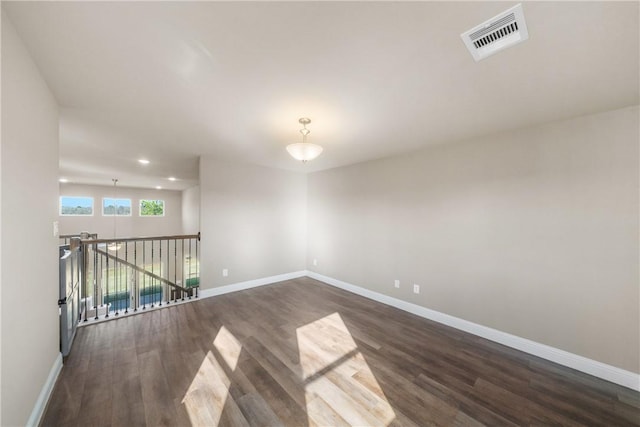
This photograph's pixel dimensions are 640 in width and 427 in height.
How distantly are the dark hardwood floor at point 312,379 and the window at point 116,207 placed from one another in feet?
23.3

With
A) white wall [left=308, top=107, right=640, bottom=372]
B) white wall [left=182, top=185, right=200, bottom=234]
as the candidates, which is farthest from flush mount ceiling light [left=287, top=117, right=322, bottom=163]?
white wall [left=182, top=185, right=200, bottom=234]

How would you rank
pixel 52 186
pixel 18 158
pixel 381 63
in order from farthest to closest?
pixel 52 186
pixel 381 63
pixel 18 158

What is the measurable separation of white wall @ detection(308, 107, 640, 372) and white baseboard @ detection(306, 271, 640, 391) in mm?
62

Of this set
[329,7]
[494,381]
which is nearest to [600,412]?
[494,381]

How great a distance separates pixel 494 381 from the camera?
2.09 m

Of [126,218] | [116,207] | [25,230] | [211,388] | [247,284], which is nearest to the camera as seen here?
[25,230]

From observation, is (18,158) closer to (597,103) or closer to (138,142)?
(138,142)

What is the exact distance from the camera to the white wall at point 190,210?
8.13 meters

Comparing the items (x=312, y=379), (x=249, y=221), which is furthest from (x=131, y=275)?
(x=312, y=379)

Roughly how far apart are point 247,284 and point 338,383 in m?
2.97

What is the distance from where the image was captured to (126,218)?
8.45 meters

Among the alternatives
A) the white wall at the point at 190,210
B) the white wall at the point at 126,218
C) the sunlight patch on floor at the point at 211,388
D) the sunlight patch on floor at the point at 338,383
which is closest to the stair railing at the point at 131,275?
the white wall at the point at 126,218

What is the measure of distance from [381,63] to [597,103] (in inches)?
82.0

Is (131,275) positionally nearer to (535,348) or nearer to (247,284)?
(247,284)
